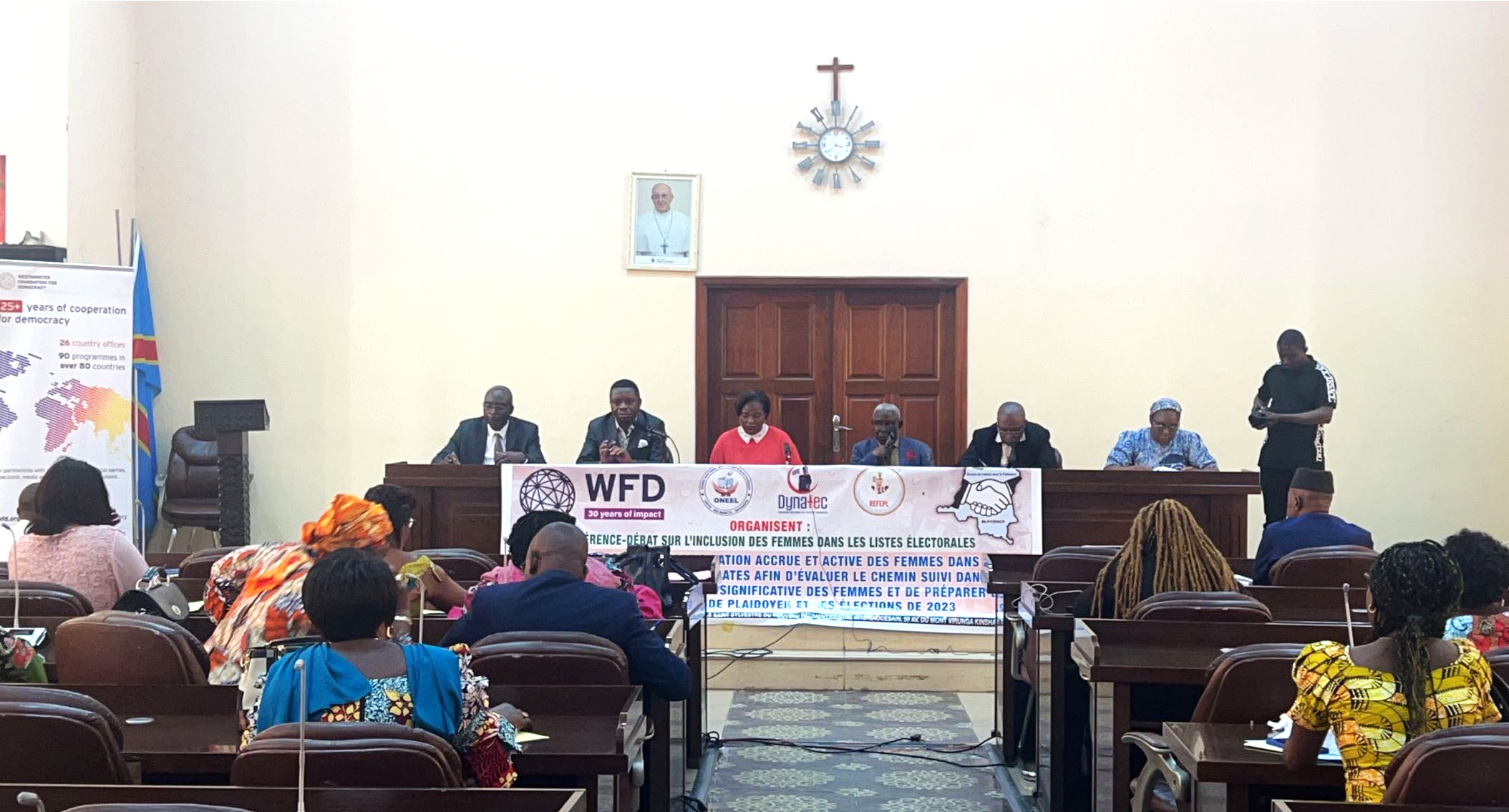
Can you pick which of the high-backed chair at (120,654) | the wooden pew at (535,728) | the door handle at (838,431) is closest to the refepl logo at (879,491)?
the door handle at (838,431)

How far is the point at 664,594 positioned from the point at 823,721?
1.36 m

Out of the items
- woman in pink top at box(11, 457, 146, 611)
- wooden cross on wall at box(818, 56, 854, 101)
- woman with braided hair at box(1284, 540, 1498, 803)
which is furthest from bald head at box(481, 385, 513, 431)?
woman with braided hair at box(1284, 540, 1498, 803)

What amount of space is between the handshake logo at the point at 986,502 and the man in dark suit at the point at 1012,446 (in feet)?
2.38

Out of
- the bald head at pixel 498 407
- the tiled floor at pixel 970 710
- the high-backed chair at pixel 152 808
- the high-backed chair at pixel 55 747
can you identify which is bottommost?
the tiled floor at pixel 970 710

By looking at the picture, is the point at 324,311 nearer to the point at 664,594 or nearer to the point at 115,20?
the point at 115,20

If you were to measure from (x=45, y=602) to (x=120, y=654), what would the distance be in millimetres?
915

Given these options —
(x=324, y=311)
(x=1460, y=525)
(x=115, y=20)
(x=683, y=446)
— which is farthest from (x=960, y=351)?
(x=115, y=20)

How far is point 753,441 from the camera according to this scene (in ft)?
27.2

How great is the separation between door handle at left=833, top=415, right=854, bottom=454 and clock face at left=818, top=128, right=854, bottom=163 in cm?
167

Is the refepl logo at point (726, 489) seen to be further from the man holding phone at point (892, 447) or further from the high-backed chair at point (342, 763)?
the high-backed chair at point (342, 763)

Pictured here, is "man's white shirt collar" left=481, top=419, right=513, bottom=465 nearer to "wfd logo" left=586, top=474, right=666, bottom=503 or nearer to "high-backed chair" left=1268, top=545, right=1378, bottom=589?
"wfd logo" left=586, top=474, right=666, bottom=503

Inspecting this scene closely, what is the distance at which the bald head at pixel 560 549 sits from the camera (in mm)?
3979

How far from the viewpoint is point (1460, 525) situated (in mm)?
9477

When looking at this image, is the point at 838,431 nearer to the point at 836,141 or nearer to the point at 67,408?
the point at 836,141
